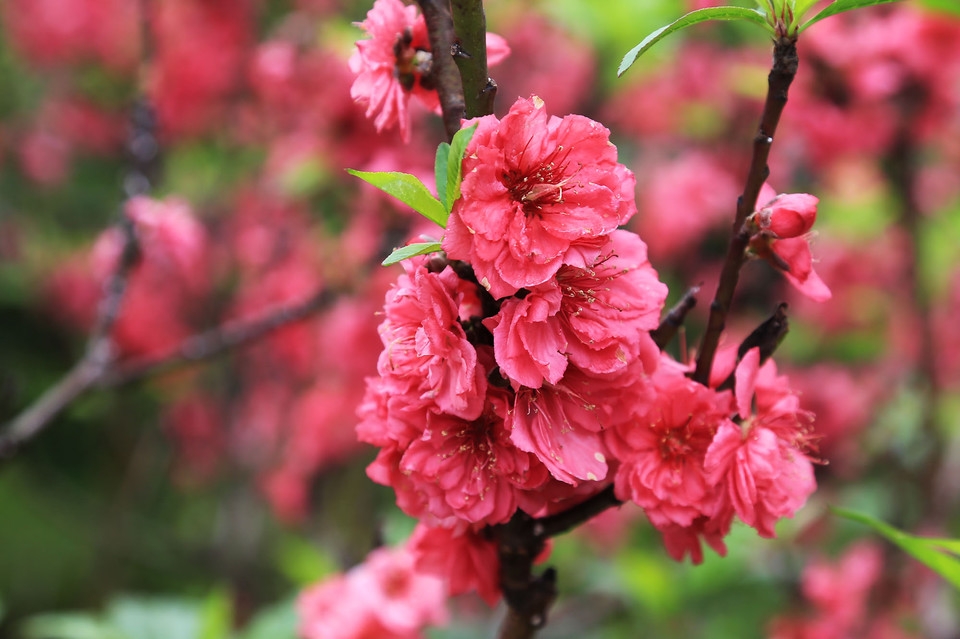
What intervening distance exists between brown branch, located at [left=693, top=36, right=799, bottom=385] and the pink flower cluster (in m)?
0.04

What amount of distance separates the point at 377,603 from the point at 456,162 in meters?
0.79

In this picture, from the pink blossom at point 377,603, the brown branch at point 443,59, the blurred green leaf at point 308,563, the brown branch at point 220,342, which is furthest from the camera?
the blurred green leaf at point 308,563

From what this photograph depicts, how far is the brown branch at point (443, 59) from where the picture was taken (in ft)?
2.26

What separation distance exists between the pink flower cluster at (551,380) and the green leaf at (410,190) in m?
0.03

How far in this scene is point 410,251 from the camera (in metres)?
0.59

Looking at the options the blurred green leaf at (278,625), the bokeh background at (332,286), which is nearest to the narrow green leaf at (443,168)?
the bokeh background at (332,286)

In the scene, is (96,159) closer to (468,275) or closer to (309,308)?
(309,308)

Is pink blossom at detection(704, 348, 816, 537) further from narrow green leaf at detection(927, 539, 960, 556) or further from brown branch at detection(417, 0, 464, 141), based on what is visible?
brown branch at detection(417, 0, 464, 141)

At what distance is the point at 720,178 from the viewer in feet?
7.32

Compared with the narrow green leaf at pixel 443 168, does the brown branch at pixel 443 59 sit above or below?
above

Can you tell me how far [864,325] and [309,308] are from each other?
1752 mm

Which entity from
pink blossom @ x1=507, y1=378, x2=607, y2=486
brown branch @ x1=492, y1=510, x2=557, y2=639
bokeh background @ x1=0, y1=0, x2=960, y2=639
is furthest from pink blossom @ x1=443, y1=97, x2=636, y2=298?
bokeh background @ x1=0, y1=0, x2=960, y2=639

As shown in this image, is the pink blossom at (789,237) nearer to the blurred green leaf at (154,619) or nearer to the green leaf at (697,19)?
the green leaf at (697,19)

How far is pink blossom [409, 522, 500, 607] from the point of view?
2.53ft
